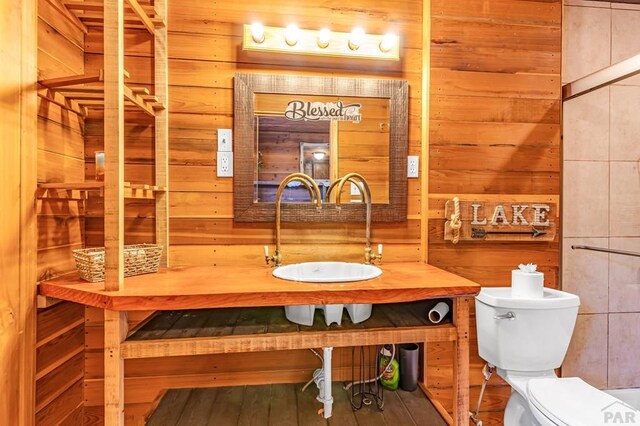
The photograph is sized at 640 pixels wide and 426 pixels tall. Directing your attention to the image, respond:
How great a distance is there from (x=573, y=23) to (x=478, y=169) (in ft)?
3.30

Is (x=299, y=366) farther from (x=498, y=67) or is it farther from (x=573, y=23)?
(x=573, y=23)

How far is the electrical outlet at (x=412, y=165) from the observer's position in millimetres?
1751

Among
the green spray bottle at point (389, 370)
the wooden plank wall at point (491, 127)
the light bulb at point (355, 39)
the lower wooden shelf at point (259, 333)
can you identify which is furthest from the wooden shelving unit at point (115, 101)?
the wooden plank wall at point (491, 127)

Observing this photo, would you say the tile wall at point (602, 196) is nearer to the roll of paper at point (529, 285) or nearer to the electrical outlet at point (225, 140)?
the roll of paper at point (529, 285)

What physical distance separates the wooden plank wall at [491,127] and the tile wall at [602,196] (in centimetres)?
15

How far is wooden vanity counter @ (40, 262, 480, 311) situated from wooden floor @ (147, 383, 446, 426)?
572mm

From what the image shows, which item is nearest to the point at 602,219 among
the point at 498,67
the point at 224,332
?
the point at 498,67

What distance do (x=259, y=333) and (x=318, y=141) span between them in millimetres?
926

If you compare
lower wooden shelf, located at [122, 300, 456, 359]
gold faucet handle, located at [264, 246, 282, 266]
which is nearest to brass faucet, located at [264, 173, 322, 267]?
gold faucet handle, located at [264, 246, 282, 266]

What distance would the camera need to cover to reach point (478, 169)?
181 centimetres

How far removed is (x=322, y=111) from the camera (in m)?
1.67

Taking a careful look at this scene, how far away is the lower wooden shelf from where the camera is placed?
3.72 feet

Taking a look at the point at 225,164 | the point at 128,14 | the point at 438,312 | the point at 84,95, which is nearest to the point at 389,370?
the point at 438,312

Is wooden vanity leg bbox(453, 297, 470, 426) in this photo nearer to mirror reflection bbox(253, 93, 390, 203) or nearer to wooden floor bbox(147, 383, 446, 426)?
wooden floor bbox(147, 383, 446, 426)
